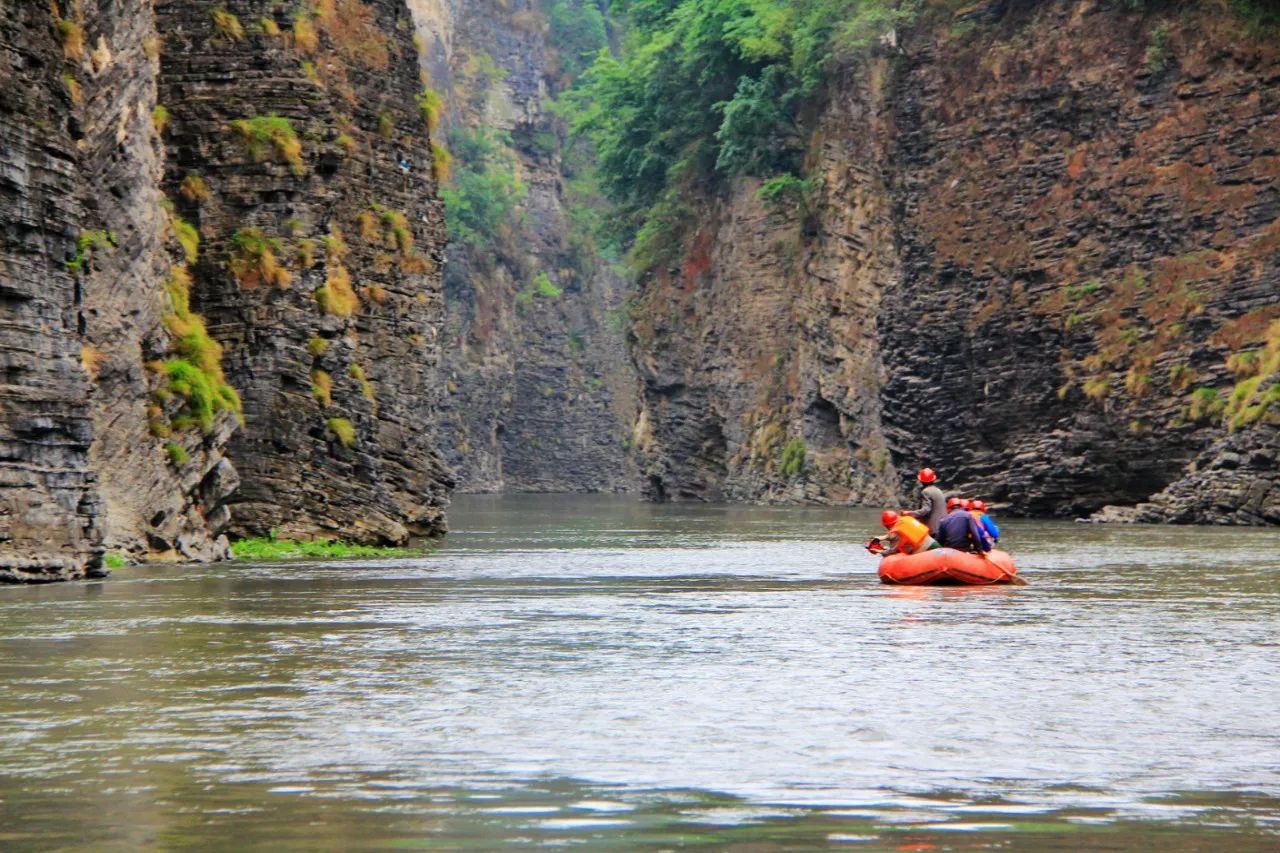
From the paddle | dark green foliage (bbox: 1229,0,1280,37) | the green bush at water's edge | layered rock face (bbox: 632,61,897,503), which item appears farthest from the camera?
layered rock face (bbox: 632,61,897,503)

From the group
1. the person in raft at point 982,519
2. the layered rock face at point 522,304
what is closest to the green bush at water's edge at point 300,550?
the person in raft at point 982,519

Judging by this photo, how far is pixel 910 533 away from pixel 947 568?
1.53 metres

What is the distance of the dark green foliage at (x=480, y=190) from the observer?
13000cm

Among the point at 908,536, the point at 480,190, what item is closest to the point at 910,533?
the point at 908,536

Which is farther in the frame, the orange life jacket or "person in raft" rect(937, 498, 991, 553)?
the orange life jacket

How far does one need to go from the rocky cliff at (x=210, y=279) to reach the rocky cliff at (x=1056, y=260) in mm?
19459

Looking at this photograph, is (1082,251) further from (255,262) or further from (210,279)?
(210,279)

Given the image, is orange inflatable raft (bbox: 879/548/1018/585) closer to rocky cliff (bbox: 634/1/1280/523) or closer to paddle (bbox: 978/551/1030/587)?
paddle (bbox: 978/551/1030/587)

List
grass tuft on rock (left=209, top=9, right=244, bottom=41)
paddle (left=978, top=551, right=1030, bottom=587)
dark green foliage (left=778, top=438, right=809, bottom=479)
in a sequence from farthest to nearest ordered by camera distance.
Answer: dark green foliage (left=778, top=438, right=809, bottom=479), grass tuft on rock (left=209, top=9, right=244, bottom=41), paddle (left=978, top=551, right=1030, bottom=587)

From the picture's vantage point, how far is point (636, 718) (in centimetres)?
1355

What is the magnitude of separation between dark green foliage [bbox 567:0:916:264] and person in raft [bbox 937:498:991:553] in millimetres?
43702

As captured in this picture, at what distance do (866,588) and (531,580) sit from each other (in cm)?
464

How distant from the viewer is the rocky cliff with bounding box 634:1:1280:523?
57.7 meters

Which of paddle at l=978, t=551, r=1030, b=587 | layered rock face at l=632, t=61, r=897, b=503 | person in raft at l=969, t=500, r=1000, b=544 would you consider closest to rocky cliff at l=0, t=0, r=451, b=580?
paddle at l=978, t=551, r=1030, b=587
